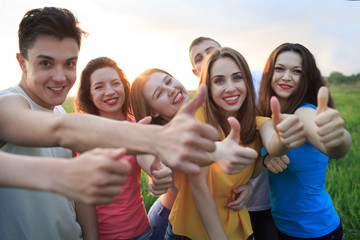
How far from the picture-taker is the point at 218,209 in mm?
1706

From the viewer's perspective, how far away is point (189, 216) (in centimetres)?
173

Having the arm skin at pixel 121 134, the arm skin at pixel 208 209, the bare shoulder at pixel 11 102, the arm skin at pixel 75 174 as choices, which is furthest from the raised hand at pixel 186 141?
the bare shoulder at pixel 11 102

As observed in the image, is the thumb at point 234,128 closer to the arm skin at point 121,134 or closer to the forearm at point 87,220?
the arm skin at point 121,134

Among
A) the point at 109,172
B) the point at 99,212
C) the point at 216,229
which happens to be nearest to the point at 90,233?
the point at 99,212

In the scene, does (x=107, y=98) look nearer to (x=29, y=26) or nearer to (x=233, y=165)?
(x=29, y=26)

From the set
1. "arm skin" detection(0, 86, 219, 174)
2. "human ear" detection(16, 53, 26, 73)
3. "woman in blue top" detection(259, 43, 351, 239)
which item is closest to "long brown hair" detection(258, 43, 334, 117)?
"woman in blue top" detection(259, 43, 351, 239)

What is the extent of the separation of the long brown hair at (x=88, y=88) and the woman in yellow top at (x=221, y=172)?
89 centimetres

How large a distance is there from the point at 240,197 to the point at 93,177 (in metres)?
1.19

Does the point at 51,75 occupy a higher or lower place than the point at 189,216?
higher

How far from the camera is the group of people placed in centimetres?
104

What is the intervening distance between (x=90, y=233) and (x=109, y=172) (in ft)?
4.62

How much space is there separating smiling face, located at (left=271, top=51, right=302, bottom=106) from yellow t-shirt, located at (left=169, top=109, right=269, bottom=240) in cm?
36

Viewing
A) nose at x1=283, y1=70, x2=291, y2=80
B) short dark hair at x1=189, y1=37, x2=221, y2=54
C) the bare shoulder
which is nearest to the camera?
the bare shoulder

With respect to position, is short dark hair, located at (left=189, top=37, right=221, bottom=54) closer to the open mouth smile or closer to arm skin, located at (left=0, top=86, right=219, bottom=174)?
the open mouth smile
